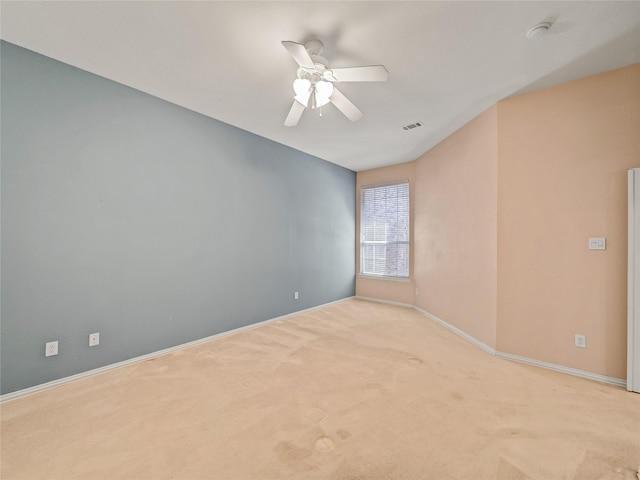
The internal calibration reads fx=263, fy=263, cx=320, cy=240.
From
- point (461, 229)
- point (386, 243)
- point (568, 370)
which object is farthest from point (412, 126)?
point (568, 370)

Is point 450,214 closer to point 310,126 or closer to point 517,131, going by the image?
point 517,131

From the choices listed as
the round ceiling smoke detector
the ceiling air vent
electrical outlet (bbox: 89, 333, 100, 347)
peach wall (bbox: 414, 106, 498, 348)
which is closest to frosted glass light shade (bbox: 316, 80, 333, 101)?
the round ceiling smoke detector

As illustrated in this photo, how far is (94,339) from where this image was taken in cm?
246

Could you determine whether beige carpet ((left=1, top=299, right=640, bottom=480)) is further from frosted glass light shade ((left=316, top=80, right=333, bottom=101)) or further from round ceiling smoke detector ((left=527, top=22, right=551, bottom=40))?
round ceiling smoke detector ((left=527, top=22, right=551, bottom=40))

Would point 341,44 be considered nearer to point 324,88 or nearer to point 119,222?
point 324,88

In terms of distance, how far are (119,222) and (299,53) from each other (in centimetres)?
231

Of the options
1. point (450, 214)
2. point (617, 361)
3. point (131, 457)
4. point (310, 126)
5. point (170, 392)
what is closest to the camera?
point (131, 457)

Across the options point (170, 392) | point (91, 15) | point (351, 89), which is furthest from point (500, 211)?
point (91, 15)

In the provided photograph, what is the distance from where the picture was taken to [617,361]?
2.34 m

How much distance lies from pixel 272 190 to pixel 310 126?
1125 millimetres

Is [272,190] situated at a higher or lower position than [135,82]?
lower

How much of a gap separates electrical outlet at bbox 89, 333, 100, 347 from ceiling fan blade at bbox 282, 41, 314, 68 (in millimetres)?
2949

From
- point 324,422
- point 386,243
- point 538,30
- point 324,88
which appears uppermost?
point 538,30

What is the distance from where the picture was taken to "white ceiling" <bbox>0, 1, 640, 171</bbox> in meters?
1.76
